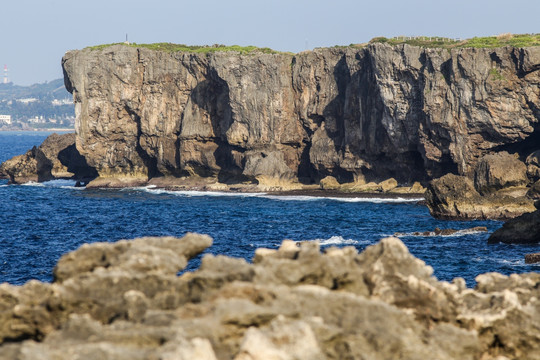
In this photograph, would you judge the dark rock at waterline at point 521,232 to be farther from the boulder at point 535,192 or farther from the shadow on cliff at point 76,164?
the shadow on cliff at point 76,164

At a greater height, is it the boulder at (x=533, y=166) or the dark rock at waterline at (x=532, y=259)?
the boulder at (x=533, y=166)

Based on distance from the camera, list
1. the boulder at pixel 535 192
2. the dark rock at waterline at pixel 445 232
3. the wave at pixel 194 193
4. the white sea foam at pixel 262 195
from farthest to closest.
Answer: the wave at pixel 194 193 < the white sea foam at pixel 262 195 < the boulder at pixel 535 192 < the dark rock at waterline at pixel 445 232

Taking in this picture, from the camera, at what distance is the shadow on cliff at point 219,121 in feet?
360

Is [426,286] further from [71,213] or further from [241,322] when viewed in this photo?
[71,213]

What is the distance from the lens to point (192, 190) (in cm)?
10975

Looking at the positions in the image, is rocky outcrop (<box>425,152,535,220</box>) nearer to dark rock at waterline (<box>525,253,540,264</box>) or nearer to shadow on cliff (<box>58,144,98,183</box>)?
dark rock at waterline (<box>525,253,540,264</box>)

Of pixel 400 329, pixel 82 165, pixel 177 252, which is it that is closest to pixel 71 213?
pixel 82 165

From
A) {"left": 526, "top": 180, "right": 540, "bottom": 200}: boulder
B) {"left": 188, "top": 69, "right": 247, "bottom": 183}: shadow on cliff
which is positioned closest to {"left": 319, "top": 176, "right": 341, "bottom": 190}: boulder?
{"left": 188, "top": 69, "right": 247, "bottom": 183}: shadow on cliff

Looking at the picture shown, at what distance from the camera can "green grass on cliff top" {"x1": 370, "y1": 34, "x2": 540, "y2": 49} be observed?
3546 inches

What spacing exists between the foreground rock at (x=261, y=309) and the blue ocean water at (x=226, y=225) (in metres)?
24.3

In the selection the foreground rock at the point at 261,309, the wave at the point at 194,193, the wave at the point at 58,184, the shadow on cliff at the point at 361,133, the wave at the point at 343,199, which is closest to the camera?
the foreground rock at the point at 261,309

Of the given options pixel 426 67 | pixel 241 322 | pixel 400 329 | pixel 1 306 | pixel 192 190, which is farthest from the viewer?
pixel 192 190

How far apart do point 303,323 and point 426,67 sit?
7807 centimetres

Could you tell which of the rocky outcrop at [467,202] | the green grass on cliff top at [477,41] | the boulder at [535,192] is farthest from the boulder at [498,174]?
the green grass on cliff top at [477,41]
